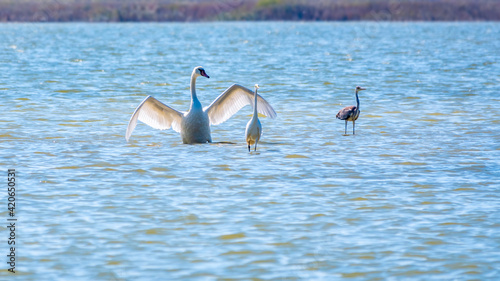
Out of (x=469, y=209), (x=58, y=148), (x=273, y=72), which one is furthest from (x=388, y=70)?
(x=469, y=209)

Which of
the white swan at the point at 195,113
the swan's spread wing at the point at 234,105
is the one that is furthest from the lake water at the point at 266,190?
the swan's spread wing at the point at 234,105

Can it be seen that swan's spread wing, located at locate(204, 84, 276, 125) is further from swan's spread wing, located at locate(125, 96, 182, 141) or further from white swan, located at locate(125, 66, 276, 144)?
swan's spread wing, located at locate(125, 96, 182, 141)

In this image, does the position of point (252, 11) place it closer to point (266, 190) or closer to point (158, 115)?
point (158, 115)

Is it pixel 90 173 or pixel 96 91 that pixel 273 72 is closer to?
pixel 96 91

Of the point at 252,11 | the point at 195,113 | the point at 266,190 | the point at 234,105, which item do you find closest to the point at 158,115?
the point at 195,113

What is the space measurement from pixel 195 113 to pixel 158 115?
0.90 m

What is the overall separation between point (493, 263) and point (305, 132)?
907 cm

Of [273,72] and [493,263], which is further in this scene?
[273,72]

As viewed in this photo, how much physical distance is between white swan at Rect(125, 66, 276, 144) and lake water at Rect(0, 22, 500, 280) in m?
0.36

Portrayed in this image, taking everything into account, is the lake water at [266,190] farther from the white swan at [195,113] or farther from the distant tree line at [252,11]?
the distant tree line at [252,11]

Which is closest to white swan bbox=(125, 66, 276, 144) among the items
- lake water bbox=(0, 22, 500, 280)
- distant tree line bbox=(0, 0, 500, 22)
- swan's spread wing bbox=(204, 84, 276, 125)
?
swan's spread wing bbox=(204, 84, 276, 125)

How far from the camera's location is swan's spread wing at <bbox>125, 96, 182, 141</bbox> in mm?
15695

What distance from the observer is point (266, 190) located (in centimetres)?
1126

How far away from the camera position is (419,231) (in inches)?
366
